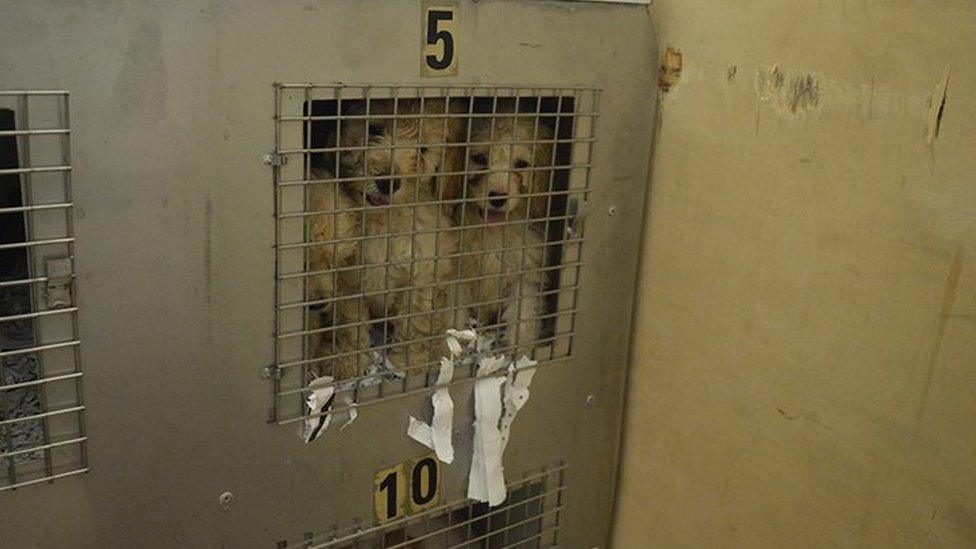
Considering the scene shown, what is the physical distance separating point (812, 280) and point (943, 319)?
0.17 meters

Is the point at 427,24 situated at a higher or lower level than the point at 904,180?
higher

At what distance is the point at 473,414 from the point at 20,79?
67 cm

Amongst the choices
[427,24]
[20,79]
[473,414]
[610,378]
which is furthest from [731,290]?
[20,79]

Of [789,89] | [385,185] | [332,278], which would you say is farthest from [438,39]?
[789,89]

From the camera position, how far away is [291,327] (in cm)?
100

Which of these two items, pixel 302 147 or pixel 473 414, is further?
pixel 473 414

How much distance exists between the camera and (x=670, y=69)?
4.09ft

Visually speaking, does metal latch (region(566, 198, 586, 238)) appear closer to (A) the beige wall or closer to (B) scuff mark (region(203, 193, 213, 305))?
(A) the beige wall

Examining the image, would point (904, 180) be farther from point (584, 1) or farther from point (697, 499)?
point (697, 499)

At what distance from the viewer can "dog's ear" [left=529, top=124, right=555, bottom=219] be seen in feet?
4.00

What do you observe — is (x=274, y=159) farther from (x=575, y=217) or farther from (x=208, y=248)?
(x=575, y=217)

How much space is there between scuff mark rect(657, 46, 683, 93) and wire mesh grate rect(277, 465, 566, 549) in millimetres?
569

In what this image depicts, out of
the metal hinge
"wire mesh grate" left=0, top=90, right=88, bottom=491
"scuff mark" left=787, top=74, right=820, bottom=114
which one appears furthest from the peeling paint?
"wire mesh grate" left=0, top=90, right=88, bottom=491

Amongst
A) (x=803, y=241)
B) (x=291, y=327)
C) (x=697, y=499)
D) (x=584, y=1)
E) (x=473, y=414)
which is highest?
(x=584, y=1)
